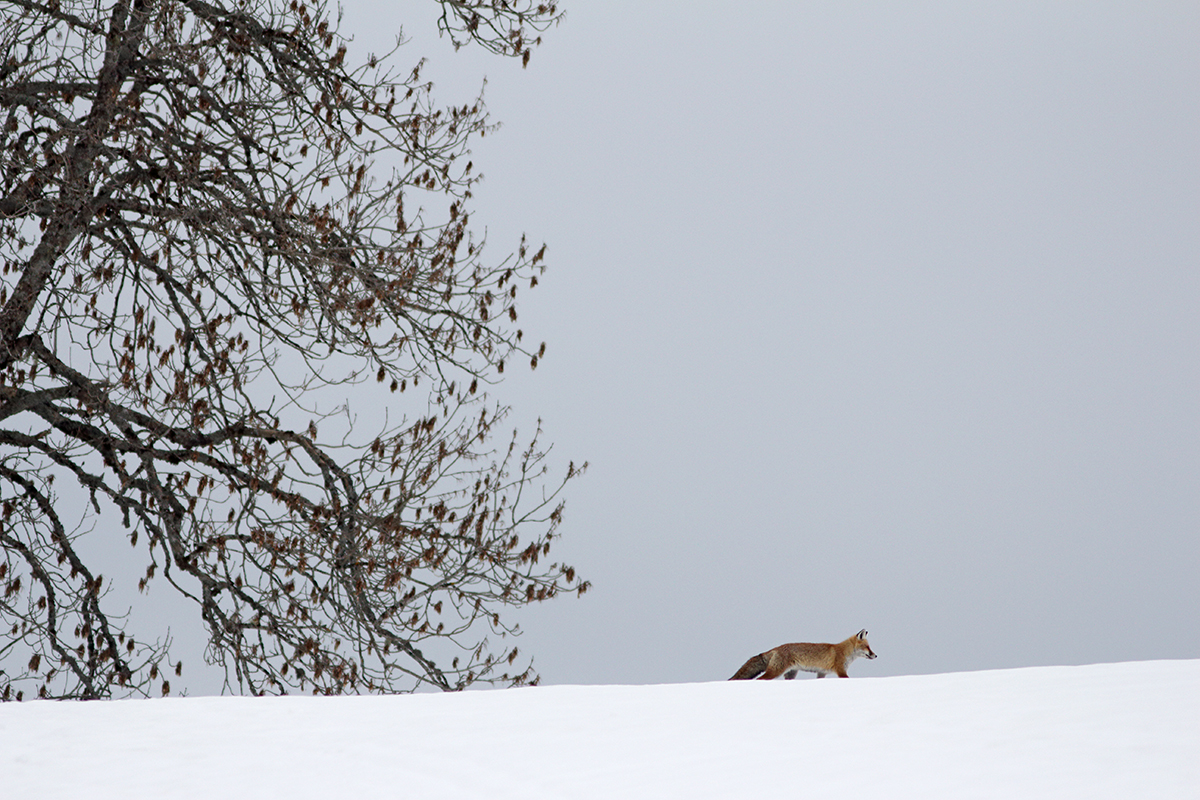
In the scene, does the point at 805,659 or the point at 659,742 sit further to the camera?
the point at 805,659

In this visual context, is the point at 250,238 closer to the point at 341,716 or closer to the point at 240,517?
the point at 240,517

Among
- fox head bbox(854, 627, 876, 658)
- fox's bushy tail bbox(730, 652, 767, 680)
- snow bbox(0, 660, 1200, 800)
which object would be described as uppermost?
fox head bbox(854, 627, 876, 658)

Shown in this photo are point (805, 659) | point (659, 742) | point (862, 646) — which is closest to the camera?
point (659, 742)

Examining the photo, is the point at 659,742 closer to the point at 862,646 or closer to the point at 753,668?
the point at 753,668

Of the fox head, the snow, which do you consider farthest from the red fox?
the snow

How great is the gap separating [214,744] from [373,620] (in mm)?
4048

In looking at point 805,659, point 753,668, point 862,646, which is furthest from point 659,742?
point 862,646

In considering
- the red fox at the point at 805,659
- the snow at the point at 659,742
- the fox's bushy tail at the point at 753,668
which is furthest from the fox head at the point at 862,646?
the snow at the point at 659,742

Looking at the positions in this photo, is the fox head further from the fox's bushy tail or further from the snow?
the snow

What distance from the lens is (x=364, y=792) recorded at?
1.37m

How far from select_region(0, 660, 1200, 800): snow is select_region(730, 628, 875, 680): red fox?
1.99 m

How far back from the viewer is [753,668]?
379cm

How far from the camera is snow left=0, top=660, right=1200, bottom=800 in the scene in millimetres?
1310

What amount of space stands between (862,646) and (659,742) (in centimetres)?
300
